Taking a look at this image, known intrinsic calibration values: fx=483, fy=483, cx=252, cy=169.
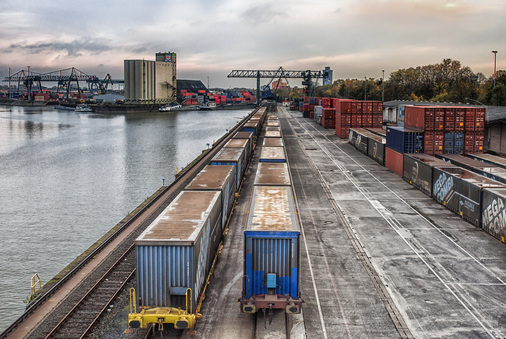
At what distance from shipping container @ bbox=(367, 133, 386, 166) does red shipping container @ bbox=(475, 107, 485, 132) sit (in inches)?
406

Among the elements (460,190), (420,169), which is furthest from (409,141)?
(460,190)

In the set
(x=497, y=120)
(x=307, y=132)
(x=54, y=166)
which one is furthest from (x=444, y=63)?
(x=54, y=166)

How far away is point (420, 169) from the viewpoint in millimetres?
39000

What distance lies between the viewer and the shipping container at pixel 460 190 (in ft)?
95.2

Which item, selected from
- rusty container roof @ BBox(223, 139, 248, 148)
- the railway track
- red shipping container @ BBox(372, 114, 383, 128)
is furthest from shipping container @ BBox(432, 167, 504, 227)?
red shipping container @ BBox(372, 114, 383, 128)

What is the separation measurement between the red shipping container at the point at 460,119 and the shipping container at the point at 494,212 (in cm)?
1776

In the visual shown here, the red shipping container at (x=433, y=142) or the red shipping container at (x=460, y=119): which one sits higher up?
the red shipping container at (x=460, y=119)

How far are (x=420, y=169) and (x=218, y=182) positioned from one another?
19624 millimetres

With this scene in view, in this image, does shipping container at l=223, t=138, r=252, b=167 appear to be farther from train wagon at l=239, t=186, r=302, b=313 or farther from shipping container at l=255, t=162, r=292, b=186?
train wagon at l=239, t=186, r=302, b=313

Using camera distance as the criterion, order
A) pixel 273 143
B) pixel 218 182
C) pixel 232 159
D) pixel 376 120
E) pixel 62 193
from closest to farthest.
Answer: pixel 218 182
pixel 232 159
pixel 62 193
pixel 273 143
pixel 376 120

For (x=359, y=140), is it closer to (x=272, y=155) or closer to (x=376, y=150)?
(x=376, y=150)

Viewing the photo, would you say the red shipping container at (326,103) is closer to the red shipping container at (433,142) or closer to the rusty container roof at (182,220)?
the red shipping container at (433,142)

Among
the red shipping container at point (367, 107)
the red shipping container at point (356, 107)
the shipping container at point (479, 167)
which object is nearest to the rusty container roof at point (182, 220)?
the shipping container at point (479, 167)

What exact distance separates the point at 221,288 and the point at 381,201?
63.6 ft
